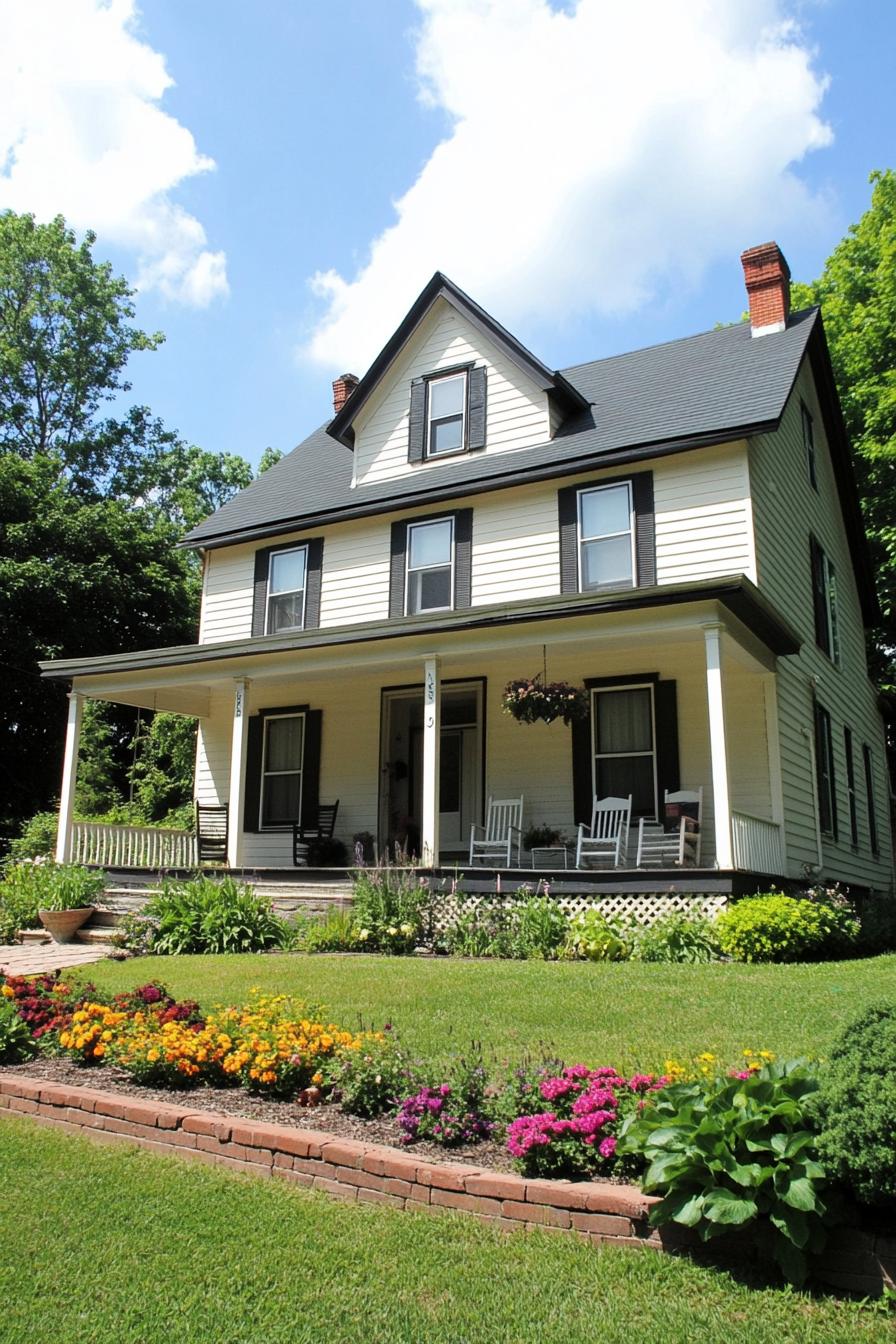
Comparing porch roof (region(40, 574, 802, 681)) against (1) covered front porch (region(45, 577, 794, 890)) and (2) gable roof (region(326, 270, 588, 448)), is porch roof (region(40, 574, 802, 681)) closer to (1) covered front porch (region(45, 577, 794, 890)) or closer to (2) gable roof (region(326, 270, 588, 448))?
(1) covered front porch (region(45, 577, 794, 890))

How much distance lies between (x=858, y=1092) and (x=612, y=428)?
12590 mm

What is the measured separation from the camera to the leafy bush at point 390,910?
36.2 feet

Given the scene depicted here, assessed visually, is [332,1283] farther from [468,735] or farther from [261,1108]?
[468,735]

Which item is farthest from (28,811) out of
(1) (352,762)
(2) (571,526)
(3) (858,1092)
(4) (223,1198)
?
(3) (858,1092)

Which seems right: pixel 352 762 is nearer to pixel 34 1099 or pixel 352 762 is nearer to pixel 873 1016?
pixel 34 1099

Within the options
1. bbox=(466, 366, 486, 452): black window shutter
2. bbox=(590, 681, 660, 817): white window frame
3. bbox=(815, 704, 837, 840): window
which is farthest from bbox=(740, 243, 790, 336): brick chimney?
bbox=(590, 681, 660, 817): white window frame

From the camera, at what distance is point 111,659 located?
15867 millimetres

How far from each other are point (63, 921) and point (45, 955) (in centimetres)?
130

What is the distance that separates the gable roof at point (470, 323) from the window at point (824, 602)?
15.1 ft

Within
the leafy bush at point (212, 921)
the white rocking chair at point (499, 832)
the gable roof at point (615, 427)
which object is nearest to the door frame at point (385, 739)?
the white rocking chair at point (499, 832)

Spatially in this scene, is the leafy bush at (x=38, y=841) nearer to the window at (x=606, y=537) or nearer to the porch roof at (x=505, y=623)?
the porch roof at (x=505, y=623)

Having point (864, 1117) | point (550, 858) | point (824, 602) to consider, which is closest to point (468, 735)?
point (550, 858)

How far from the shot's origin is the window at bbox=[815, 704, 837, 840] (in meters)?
15.5

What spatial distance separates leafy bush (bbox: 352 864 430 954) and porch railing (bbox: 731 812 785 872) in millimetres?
3302
